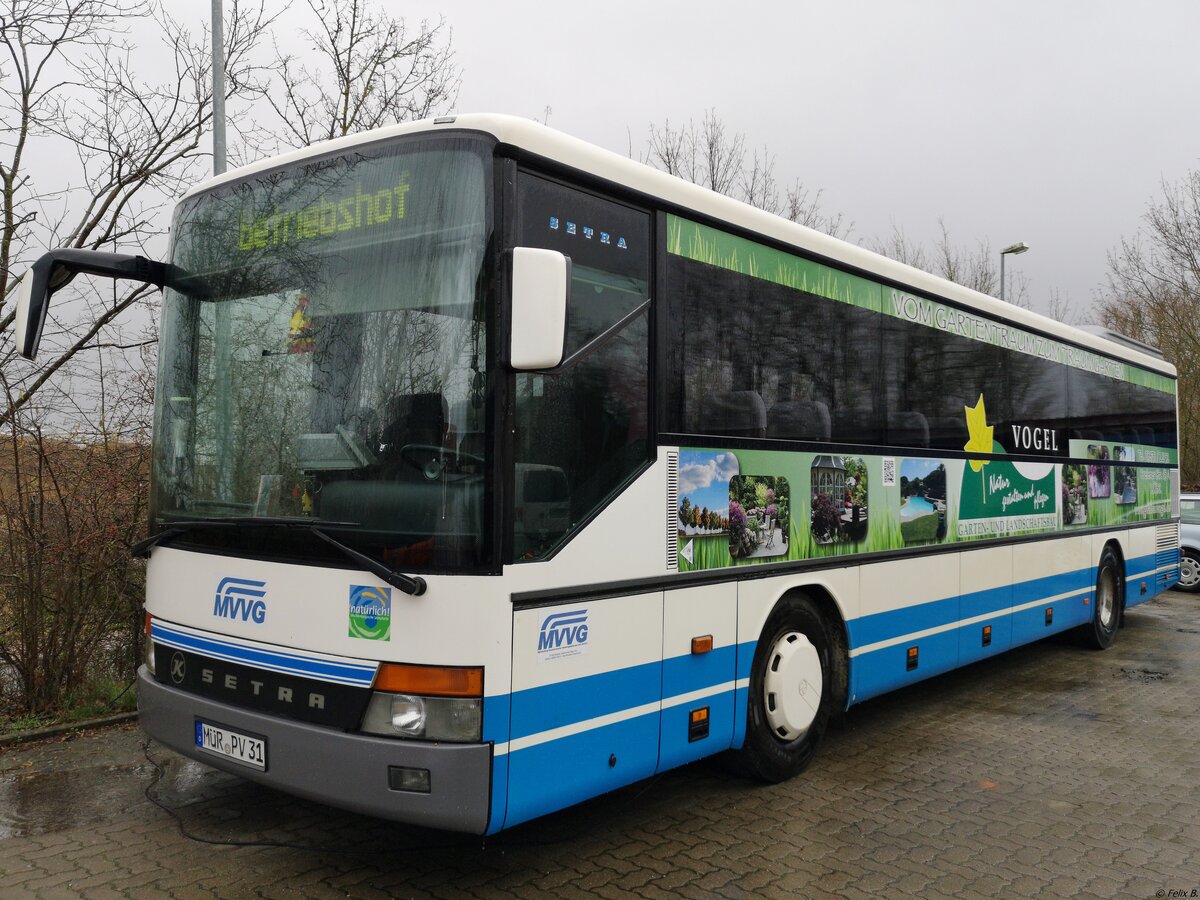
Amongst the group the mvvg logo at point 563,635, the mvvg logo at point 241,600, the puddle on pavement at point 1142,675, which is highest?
the mvvg logo at point 241,600

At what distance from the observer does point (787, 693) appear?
561 centimetres

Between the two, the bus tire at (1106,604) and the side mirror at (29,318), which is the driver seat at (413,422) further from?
the bus tire at (1106,604)

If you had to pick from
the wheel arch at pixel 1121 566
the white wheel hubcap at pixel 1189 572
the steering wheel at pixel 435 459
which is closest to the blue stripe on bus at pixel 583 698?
the steering wheel at pixel 435 459

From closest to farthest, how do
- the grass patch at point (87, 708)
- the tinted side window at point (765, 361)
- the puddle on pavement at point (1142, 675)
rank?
the tinted side window at point (765, 361) < the grass patch at point (87, 708) < the puddle on pavement at point (1142, 675)

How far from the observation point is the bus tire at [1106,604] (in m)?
10.2

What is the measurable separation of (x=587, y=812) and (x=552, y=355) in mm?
2797

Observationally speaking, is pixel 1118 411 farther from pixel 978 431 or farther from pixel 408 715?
pixel 408 715

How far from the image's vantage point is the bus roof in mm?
4008

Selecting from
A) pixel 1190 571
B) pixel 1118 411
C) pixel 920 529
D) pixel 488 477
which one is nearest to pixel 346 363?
pixel 488 477

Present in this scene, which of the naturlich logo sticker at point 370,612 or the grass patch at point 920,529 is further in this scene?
the grass patch at point 920,529

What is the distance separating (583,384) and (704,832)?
93.7 inches

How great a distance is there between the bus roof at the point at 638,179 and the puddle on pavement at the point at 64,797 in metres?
3.22

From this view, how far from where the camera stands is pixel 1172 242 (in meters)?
26.7

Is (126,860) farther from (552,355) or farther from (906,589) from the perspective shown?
(906,589)
